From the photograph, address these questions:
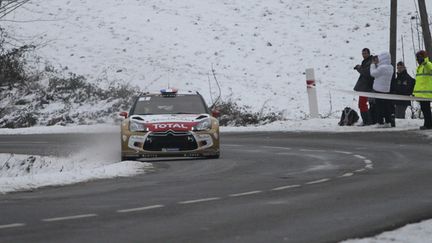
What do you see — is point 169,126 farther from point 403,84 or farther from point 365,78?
point 365,78

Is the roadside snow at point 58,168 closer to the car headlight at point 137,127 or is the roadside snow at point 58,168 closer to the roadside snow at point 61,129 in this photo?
the car headlight at point 137,127

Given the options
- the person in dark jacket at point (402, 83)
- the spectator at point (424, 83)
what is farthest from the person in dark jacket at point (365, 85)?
the spectator at point (424, 83)

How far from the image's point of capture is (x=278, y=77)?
33.5 metres

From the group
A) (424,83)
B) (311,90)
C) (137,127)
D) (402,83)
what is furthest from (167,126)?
(311,90)

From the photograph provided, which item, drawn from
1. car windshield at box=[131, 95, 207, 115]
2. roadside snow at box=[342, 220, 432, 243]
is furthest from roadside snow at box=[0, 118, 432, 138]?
roadside snow at box=[342, 220, 432, 243]

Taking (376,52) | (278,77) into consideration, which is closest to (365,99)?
(278,77)

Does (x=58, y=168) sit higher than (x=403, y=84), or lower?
lower

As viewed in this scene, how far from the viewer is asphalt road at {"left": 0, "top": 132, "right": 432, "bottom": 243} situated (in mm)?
7848

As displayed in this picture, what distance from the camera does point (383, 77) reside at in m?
23.8

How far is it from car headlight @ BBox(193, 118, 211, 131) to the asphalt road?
64 centimetres

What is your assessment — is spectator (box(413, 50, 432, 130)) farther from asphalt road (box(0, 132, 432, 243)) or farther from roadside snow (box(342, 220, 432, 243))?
roadside snow (box(342, 220, 432, 243))

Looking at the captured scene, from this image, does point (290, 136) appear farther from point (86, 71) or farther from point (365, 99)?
point (86, 71)

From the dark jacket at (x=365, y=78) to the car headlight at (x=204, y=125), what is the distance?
336 inches

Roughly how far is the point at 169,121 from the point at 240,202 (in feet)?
22.7
